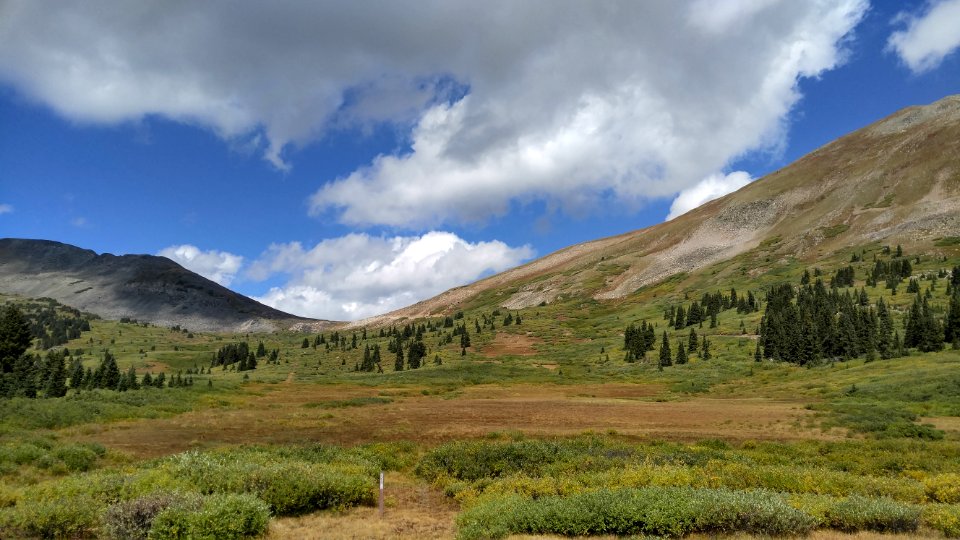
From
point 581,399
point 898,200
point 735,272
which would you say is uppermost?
point 898,200

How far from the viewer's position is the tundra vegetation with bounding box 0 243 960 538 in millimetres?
13688

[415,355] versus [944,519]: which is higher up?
[415,355]

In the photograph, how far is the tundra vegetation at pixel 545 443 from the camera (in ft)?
44.9

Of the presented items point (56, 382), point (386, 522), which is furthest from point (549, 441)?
point (56, 382)

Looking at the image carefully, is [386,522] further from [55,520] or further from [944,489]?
[944,489]

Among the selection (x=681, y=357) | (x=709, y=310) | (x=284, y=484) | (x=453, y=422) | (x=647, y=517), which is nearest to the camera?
(x=647, y=517)

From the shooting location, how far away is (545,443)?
27.9m

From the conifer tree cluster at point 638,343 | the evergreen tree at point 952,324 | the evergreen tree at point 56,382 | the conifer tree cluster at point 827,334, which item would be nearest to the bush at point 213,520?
the evergreen tree at point 56,382

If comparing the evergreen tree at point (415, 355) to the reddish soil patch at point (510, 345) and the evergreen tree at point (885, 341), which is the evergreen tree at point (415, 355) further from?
the evergreen tree at point (885, 341)

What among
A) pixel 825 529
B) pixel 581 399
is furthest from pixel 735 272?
pixel 825 529

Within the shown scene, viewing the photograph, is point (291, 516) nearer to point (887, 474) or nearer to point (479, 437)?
point (479, 437)

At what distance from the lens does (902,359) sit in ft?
227

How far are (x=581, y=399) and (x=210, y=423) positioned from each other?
1597 inches

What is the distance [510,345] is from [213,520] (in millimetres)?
130505
